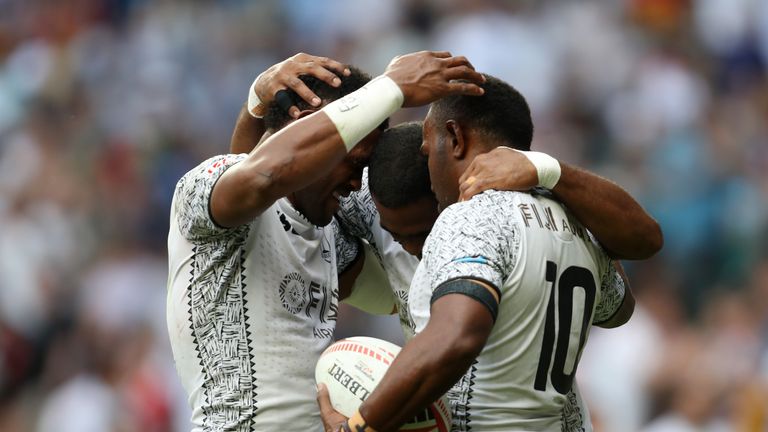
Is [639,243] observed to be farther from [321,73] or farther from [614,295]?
[321,73]

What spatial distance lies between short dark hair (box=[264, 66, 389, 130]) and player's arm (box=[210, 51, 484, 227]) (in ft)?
1.24

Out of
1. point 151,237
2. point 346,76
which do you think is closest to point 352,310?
point 151,237

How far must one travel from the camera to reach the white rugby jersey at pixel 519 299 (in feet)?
14.0

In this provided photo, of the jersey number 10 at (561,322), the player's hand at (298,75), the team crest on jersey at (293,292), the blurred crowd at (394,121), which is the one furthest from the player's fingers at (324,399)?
the blurred crowd at (394,121)

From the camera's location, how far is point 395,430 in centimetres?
405

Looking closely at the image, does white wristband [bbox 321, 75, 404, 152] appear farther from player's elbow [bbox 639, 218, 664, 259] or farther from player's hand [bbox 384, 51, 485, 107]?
player's elbow [bbox 639, 218, 664, 259]

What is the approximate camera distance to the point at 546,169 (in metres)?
4.50

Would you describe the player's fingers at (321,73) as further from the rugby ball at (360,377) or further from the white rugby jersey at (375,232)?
the rugby ball at (360,377)

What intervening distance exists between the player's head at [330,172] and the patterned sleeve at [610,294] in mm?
1026

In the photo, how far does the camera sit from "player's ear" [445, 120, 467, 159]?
4.72 m

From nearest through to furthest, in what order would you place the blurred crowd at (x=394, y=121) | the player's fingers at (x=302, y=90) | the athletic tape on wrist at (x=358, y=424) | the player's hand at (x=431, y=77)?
1. the athletic tape on wrist at (x=358, y=424)
2. the player's hand at (x=431, y=77)
3. the player's fingers at (x=302, y=90)
4. the blurred crowd at (x=394, y=121)

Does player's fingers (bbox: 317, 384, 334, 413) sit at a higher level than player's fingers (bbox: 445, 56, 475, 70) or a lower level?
lower

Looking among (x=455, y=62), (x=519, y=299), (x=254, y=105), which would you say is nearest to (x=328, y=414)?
(x=519, y=299)

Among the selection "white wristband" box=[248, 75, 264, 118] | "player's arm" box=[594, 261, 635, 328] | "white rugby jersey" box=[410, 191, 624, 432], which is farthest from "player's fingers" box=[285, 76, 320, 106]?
"player's arm" box=[594, 261, 635, 328]
